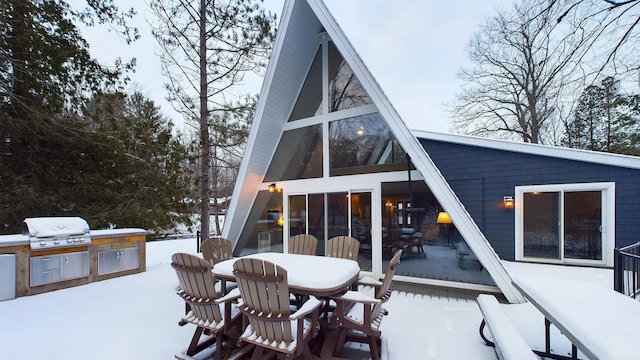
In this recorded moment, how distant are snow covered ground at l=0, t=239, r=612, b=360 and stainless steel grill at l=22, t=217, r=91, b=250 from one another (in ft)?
3.14

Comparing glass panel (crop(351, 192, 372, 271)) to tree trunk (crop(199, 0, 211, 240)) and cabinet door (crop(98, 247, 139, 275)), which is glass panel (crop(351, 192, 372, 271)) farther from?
cabinet door (crop(98, 247, 139, 275))

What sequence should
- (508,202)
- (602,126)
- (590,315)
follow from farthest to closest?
1. (602,126)
2. (508,202)
3. (590,315)

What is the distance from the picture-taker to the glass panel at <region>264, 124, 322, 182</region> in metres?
6.59

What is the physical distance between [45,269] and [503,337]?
25.1ft

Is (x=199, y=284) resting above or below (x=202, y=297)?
above

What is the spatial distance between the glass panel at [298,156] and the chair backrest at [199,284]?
411cm

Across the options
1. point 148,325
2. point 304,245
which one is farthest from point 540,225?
point 148,325

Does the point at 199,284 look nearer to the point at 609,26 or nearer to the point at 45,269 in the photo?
the point at 45,269

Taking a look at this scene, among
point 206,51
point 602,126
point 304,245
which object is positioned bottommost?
point 304,245

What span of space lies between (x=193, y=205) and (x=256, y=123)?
14.4 ft

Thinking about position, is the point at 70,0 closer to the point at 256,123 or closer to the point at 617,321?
the point at 256,123

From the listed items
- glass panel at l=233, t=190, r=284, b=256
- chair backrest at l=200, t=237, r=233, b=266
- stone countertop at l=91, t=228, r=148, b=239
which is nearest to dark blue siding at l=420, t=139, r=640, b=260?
glass panel at l=233, t=190, r=284, b=256

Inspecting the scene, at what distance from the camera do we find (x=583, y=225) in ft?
Result: 18.7

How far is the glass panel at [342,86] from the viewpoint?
19.7 feet
